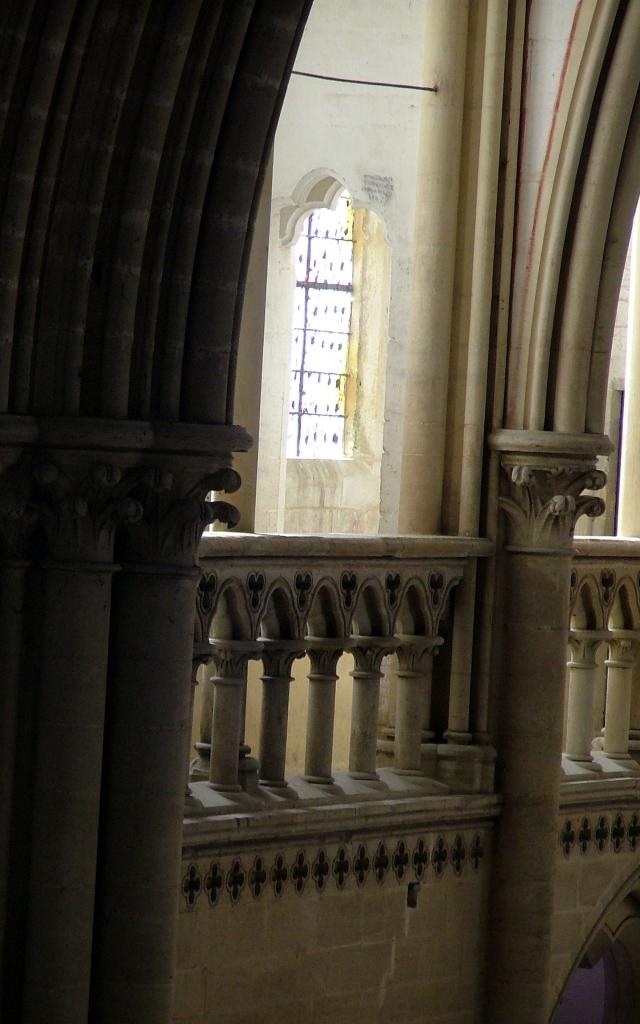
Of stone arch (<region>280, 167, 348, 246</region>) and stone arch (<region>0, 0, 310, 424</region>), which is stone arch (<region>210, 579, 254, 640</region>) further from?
stone arch (<region>280, 167, 348, 246</region>)

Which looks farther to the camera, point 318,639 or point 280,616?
point 318,639

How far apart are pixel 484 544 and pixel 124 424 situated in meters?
2.80

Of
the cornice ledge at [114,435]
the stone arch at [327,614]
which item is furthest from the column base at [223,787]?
the cornice ledge at [114,435]

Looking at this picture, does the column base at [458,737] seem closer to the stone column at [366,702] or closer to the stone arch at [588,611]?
the stone column at [366,702]

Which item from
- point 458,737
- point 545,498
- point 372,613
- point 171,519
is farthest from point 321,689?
point 171,519

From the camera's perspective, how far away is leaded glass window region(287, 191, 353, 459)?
36.2 ft

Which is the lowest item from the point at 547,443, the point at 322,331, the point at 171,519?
the point at 171,519

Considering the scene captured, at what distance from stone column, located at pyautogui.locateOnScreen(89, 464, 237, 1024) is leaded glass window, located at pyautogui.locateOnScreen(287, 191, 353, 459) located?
16.6 ft

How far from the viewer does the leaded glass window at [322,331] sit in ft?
36.2

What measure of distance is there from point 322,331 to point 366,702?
3.52 metres

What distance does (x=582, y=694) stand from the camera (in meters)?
8.88

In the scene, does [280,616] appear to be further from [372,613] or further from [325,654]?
[372,613]

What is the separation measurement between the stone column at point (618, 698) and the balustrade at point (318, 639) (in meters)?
1.07

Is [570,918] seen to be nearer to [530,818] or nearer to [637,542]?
[530,818]
